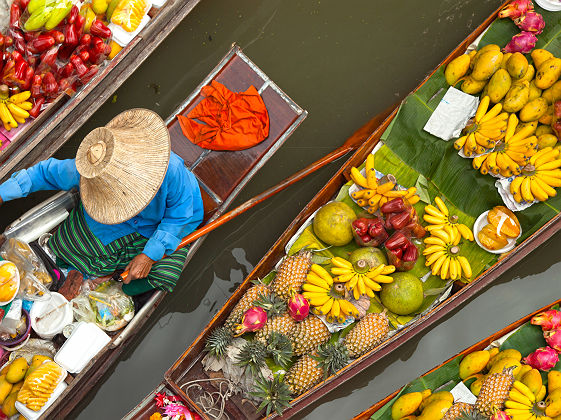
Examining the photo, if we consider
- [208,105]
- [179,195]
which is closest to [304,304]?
[179,195]

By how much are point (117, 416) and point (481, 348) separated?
305 centimetres

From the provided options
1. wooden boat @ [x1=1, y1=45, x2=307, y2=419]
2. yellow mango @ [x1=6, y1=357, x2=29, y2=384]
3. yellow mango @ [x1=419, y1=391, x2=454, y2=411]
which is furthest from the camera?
wooden boat @ [x1=1, y1=45, x2=307, y2=419]

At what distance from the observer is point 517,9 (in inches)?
161

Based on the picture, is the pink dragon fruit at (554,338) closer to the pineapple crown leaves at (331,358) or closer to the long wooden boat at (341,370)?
the long wooden boat at (341,370)

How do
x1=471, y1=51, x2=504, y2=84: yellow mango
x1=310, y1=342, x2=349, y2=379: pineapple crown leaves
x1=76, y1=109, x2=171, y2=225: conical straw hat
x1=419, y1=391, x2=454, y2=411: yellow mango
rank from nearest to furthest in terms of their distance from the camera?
1. x1=76, y1=109, x2=171, y2=225: conical straw hat
2. x1=310, y1=342, x2=349, y2=379: pineapple crown leaves
3. x1=419, y1=391, x2=454, y2=411: yellow mango
4. x1=471, y1=51, x2=504, y2=84: yellow mango

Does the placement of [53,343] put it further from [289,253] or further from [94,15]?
[94,15]

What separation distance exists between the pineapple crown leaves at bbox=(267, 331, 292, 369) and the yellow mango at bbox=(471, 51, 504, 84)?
2.45 meters

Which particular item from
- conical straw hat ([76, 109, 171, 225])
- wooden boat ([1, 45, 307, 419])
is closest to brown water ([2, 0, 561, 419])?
wooden boat ([1, 45, 307, 419])

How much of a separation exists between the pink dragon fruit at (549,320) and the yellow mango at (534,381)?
357 mm

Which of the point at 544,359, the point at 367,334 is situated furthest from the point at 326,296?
the point at 544,359

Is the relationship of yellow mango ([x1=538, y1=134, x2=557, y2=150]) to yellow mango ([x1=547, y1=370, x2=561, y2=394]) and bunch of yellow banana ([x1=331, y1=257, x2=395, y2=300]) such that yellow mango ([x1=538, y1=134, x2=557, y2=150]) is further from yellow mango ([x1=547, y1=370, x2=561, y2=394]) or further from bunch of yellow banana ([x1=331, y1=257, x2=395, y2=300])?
yellow mango ([x1=547, y1=370, x2=561, y2=394])

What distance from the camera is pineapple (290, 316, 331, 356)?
12.2ft

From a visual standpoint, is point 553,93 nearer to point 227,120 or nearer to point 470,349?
point 470,349

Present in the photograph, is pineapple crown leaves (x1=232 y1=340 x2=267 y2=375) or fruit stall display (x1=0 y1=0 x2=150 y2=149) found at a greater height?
fruit stall display (x1=0 y1=0 x2=150 y2=149)
